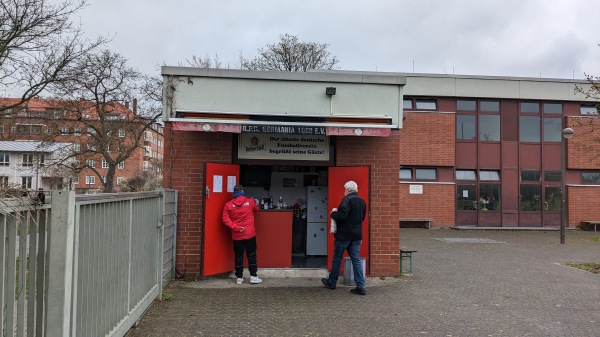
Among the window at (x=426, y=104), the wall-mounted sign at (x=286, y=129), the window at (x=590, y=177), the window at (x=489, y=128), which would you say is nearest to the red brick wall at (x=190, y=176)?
the wall-mounted sign at (x=286, y=129)

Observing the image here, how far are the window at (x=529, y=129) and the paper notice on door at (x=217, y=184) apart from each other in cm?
1874

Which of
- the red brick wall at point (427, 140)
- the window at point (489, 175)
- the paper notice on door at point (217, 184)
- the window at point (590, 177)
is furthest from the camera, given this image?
the window at point (590, 177)

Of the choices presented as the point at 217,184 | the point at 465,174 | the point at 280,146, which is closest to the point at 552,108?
the point at 465,174

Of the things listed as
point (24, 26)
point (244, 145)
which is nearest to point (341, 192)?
point (244, 145)

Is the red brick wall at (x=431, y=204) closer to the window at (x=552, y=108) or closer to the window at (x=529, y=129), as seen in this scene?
the window at (x=529, y=129)

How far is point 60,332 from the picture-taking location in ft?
10.0

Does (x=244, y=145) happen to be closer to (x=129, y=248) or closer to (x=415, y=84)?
(x=129, y=248)

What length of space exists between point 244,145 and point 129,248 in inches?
154

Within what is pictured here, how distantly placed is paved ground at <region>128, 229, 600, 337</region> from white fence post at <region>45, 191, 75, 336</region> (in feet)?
7.90

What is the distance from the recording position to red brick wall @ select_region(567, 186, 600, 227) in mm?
22750

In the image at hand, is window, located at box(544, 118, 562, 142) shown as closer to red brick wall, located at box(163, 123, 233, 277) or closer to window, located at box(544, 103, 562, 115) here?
window, located at box(544, 103, 562, 115)

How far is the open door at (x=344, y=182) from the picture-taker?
8.45 meters

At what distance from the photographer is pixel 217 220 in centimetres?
816

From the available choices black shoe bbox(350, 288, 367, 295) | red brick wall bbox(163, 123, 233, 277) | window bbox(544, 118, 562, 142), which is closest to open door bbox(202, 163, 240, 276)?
red brick wall bbox(163, 123, 233, 277)
